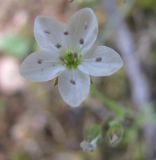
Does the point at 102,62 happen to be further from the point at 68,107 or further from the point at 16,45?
the point at 16,45

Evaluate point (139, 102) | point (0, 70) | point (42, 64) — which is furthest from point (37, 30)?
point (0, 70)

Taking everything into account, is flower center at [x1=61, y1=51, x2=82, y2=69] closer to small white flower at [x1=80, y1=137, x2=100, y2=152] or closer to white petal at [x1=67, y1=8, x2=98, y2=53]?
white petal at [x1=67, y1=8, x2=98, y2=53]

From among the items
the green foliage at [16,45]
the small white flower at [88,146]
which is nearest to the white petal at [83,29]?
the small white flower at [88,146]

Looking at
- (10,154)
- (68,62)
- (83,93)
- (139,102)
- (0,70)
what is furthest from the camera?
(0,70)

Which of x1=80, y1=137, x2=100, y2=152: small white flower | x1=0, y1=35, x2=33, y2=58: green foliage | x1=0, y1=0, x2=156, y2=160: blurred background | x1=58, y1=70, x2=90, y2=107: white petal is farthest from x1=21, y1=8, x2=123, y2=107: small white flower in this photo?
x1=0, y1=35, x2=33, y2=58: green foliage

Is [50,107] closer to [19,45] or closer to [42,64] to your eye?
[19,45]
